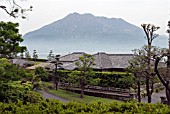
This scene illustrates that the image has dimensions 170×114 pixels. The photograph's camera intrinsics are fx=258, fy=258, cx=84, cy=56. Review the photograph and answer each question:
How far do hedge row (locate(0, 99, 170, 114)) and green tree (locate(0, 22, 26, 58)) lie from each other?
38.6 ft

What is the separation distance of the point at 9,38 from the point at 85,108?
41.4 ft

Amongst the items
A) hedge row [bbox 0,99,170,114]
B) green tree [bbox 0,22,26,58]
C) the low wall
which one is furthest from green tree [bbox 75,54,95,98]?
hedge row [bbox 0,99,170,114]

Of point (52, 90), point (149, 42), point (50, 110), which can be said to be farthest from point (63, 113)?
point (52, 90)

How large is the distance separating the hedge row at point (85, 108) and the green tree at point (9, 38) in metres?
11.8

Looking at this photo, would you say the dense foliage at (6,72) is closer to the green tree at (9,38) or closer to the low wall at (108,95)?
the green tree at (9,38)

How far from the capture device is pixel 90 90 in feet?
78.1

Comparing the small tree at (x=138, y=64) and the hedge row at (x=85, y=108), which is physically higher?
the small tree at (x=138, y=64)

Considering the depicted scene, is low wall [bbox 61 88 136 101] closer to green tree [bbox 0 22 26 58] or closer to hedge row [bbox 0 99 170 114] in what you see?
green tree [bbox 0 22 26 58]

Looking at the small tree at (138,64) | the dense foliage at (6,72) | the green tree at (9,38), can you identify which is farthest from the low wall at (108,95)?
the dense foliage at (6,72)

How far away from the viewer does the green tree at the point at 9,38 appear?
1599 cm

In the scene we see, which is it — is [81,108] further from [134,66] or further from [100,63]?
[100,63]

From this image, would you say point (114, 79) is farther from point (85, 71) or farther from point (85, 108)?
point (85, 108)

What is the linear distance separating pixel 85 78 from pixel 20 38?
7.39m

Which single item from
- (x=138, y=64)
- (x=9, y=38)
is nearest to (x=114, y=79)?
(x=138, y=64)
